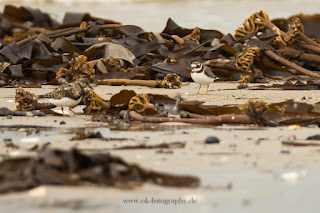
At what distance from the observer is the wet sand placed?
1.40m

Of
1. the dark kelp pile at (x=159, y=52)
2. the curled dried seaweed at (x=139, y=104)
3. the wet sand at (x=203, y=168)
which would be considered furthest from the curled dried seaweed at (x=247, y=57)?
the wet sand at (x=203, y=168)

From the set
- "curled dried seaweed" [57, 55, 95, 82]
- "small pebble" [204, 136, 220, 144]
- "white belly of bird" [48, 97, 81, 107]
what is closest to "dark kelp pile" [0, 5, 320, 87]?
"curled dried seaweed" [57, 55, 95, 82]

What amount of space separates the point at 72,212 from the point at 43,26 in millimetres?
7846

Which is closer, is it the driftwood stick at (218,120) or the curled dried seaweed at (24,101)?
the driftwood stick at (218,120)

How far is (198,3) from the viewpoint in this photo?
43.2 feet

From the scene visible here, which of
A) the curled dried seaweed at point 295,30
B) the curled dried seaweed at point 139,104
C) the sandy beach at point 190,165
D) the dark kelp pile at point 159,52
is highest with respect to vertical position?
the curled dried seaweed at point 295,30

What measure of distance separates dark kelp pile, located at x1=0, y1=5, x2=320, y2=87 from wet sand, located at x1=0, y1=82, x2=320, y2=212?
259 cm

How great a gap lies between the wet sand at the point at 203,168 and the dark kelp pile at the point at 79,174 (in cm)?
4

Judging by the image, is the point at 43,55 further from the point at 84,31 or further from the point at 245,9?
the point at 245,9

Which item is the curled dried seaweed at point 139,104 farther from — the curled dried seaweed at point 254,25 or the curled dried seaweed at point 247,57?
the curled dried seaweed at point 254,25

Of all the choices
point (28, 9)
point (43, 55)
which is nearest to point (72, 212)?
point (43, 55)

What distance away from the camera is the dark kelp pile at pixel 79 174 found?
157 cm

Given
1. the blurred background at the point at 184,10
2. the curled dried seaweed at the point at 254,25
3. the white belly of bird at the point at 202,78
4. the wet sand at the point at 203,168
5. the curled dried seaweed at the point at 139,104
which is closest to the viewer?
the wet sand at the point at 203,168

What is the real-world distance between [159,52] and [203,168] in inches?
188
